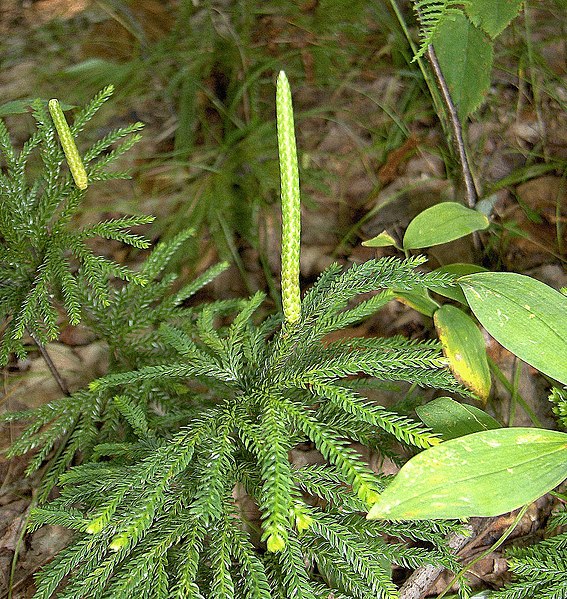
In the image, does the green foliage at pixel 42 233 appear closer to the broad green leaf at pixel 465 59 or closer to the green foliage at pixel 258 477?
the green foliage at pixel 258 477

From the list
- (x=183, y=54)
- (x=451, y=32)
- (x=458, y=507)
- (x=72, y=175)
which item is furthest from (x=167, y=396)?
(x=183, y=54)

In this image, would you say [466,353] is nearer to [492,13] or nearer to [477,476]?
[477,476]

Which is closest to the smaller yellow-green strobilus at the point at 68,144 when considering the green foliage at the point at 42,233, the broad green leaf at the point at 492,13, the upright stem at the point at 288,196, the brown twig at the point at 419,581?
the green foliage at the point at 42,233

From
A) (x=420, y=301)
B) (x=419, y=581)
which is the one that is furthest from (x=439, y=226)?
(x=419, y=581)

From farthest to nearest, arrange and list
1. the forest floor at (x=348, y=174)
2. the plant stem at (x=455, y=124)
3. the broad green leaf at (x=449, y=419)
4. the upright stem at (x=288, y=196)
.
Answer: the forest floor at (x=348, y=174) → the plant stem at (x=455, y=124) → the broad green leaf at (x=449, y=419) → the upright stem at (x=288, y=196)

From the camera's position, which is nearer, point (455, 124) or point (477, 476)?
point (477, 476)
